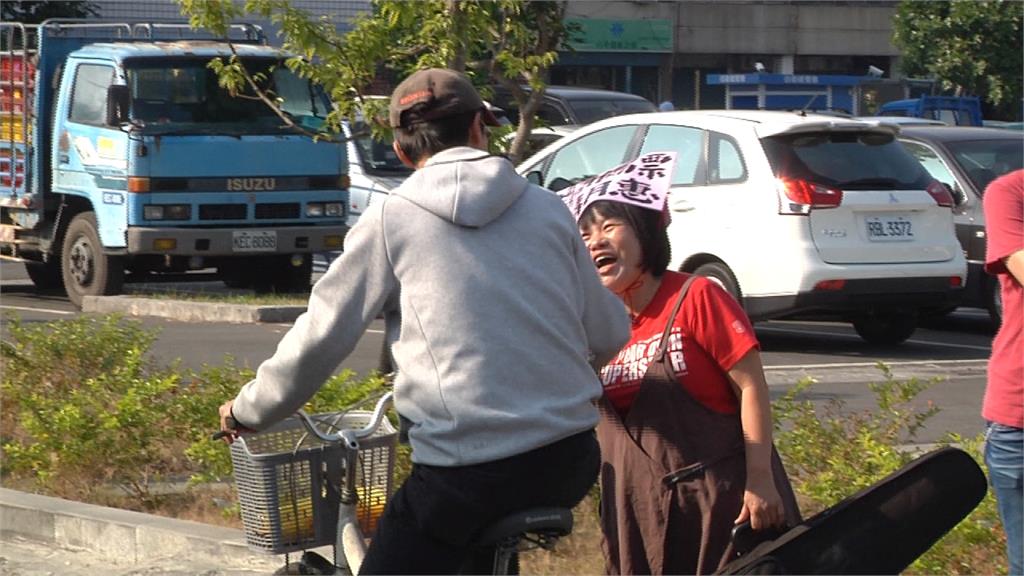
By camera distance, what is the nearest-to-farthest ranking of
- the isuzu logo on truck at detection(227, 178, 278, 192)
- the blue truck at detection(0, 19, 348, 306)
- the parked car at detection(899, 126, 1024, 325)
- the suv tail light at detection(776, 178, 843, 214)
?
the suv tail light at detection(776, 178, 843, 214) < the parked car at detection(899, 126, 1024, 325) < the blue truck at detection(0, 19, 348, 306) < the isuzu logo on truck at detection(227, 178, 278, 192)

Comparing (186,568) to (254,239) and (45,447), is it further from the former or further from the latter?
(254,239)

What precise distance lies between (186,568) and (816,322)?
30.6 feet

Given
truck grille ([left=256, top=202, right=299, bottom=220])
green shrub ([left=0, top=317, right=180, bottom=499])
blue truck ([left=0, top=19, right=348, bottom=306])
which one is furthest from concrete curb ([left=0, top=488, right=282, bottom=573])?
truck grille ([left=256, top=202, right=299, bottom=220])

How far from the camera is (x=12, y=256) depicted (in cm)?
1758

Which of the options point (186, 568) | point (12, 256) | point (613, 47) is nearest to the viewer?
point (186, 568)

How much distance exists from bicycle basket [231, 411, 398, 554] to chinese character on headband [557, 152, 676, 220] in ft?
2.31

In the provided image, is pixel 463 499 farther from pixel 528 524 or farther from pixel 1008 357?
pixel 1008 357

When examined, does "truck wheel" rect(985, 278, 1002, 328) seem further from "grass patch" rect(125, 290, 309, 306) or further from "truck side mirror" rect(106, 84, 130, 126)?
"truck side mirror" rect(106, 84, 130, 126)

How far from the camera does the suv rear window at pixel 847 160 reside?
11.9 meters

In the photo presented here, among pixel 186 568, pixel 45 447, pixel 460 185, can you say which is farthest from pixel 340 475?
pixel 45 447

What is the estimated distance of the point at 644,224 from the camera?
3922 mm

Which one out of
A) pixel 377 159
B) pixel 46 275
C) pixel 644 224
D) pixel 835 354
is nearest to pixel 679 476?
pixel 644 224

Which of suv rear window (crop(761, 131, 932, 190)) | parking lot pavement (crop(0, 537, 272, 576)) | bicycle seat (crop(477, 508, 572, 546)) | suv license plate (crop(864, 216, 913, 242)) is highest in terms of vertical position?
bicycle seat (crop(477, 508, 572, 546))

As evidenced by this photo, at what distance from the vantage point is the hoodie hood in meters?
3.43
